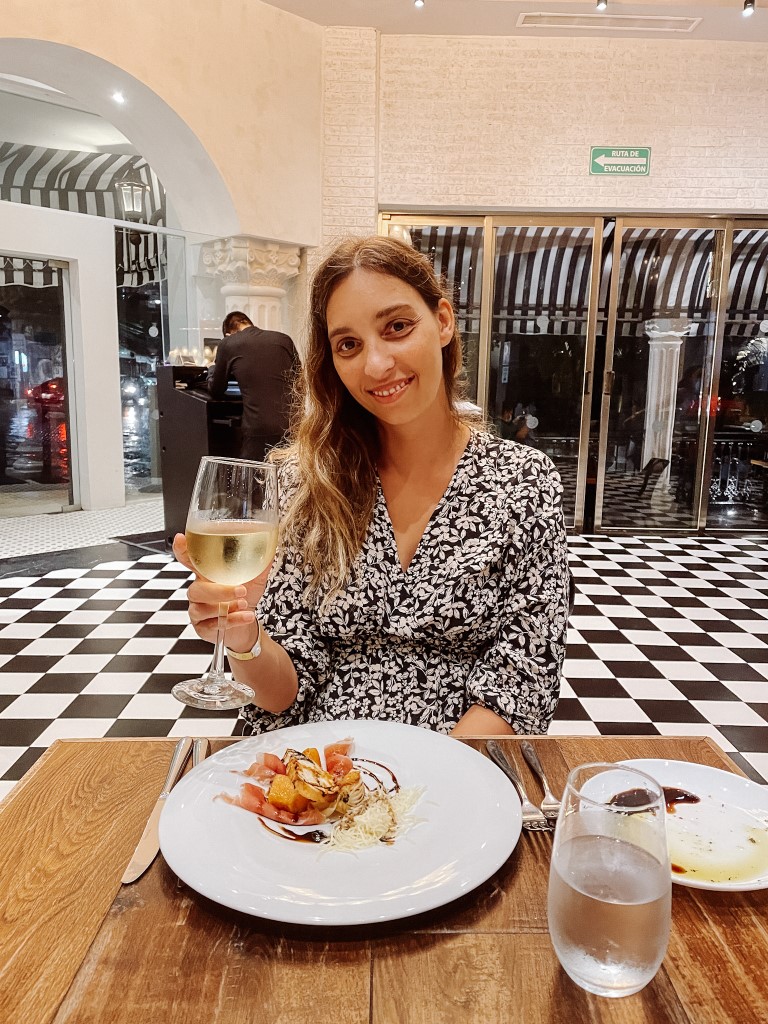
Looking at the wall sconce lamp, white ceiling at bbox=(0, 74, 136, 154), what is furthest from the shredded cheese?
the wall sconce lamp

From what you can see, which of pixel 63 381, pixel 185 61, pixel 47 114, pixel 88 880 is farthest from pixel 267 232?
pixel 88 880

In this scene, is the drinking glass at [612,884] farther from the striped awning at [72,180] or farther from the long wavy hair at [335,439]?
the striped awning at [72,180]

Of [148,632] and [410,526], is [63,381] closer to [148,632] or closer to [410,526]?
[148,632]

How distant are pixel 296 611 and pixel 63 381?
22.5ft

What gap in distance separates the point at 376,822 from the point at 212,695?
0.87 feet

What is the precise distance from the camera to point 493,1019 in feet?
2.00

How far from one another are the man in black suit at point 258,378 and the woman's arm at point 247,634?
12.3 feet

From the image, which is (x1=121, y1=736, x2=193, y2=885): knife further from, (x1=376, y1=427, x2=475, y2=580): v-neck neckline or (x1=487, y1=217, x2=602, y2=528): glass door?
(x1=487, y1=217, x2=602, y2=528): glass door

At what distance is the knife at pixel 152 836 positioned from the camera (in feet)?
2.56

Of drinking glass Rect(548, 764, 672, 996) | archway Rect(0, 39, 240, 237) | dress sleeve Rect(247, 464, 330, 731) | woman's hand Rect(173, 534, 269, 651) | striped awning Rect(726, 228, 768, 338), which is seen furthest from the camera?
striped awning Rect(726, 228, 768, 338)

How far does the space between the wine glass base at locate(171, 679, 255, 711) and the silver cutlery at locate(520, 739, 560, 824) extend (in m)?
0.37

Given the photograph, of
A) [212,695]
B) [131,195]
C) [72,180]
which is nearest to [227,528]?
[212,695]

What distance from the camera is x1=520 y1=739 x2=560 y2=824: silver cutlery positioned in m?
0.88

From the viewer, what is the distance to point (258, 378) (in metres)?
5.05
